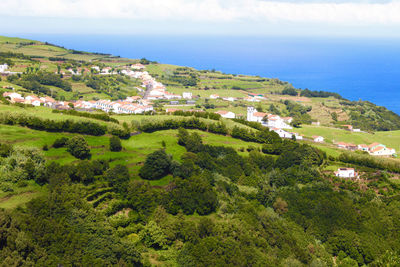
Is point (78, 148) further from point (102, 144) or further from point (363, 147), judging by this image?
point (363, 147)

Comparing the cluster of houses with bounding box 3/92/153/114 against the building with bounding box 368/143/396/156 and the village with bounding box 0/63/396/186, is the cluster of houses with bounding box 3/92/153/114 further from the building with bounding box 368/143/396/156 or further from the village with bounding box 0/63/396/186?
the building with bounding box 368/143/396/156

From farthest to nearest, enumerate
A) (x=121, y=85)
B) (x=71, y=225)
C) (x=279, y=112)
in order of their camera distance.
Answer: (x=121, y=85), (x=279, y=112), (x=71, y=225)

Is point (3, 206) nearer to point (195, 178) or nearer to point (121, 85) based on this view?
A: point (195, 178)

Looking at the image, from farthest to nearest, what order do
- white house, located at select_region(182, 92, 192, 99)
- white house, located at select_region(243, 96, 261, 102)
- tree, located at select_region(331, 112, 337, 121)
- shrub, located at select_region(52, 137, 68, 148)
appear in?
1. white house, located at select_region(243, 96, 261, 102)
2. white house, located at select_region(182, 92, 192, 99)
3. tree, located at select_region(331, 112, 337, 121)
4. shrub, located at select_region(52, 137, 68, 148)

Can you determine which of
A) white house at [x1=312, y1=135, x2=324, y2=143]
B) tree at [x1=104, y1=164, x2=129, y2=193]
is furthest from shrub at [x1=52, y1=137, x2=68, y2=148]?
white house at [x1=312, y1=135, x2=324, y2=143]

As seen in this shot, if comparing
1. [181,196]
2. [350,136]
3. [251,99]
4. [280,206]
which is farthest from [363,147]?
[251,99]

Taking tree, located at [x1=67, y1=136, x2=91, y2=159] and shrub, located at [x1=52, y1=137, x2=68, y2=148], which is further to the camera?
shrub, located at [x1=52, y1=137, x2=68, y2=148]

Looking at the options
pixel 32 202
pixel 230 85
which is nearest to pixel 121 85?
pixel 230 85
